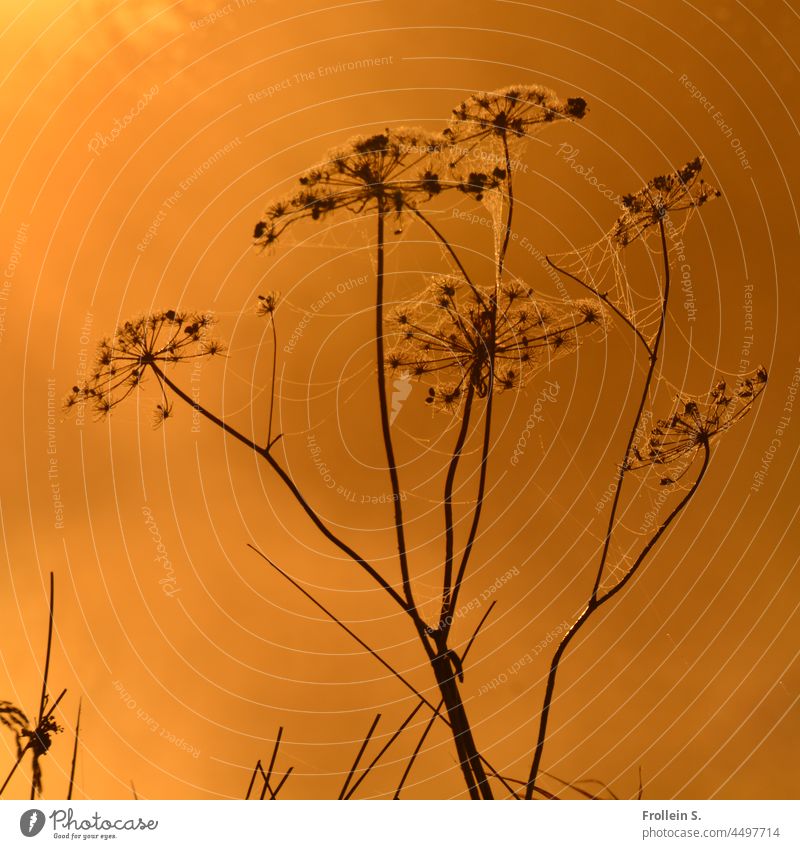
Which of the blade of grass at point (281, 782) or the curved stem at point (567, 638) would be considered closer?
the curved stem at point (567, 638)

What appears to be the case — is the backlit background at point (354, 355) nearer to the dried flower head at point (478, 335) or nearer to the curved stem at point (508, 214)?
the curved stem at point (508, 214)

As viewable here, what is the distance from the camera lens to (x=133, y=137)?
570 centimetres

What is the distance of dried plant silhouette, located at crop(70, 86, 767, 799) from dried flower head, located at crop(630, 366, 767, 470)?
0.04ft

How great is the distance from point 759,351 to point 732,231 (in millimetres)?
1151

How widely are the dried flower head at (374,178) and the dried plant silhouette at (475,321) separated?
0.01 meters

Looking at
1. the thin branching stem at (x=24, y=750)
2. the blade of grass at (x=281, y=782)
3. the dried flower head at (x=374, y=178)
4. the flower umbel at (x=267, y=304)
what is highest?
the dried flower head at (x=374, y=178)

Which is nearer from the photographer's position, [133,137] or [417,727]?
[417,727]

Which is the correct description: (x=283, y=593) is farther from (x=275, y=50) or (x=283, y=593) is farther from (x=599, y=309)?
(x=275, y=50)

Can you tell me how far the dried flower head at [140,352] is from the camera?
518cm

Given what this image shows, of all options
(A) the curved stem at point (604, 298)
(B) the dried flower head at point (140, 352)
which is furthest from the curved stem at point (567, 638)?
(B) the dried flower head at point (140, 352)

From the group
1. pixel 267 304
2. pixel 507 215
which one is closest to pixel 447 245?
pixel 507 215

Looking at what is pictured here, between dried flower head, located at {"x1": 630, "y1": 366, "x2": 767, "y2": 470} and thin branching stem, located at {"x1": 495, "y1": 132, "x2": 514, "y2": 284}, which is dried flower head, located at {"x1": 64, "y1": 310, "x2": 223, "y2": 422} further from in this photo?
dried flower head, located at {"x1": 630, "y1": 366, "x2": 767, "y2": 470}

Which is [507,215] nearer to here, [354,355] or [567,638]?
[354,355]

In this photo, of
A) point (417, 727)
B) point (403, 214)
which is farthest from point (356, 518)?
point (403, 214)
